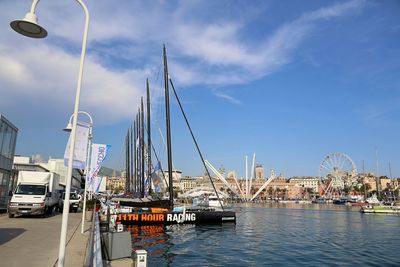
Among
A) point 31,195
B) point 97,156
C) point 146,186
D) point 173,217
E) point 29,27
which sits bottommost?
point 173,217

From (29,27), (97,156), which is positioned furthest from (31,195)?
(29,27)

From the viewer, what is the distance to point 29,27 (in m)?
6.05

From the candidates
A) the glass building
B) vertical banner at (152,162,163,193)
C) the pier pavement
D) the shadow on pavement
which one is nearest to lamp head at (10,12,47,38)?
the pier pavement

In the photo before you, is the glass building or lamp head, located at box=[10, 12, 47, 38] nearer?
lamp head, located at box=[10, 12, 47, 38]

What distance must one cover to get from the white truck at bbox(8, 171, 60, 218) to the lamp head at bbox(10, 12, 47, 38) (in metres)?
21.9

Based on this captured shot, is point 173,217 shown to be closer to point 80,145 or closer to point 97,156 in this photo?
point 97,156

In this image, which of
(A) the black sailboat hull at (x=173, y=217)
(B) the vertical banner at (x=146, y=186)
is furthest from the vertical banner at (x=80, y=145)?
(B) the vertical banner at (x=146, y=186)

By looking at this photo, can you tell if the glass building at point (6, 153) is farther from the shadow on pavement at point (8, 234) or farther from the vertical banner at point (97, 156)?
the shadow on pavement at point (8, 234)

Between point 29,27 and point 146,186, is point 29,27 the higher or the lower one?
the higher one

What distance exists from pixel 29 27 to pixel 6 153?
29.2 metres

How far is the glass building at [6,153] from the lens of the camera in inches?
1163

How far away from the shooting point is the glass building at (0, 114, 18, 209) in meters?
29.5

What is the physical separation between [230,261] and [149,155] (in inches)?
1256

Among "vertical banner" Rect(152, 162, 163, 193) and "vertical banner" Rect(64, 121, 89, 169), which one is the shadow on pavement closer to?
"vertical banner" Rect(64, 121, 89, 169)
